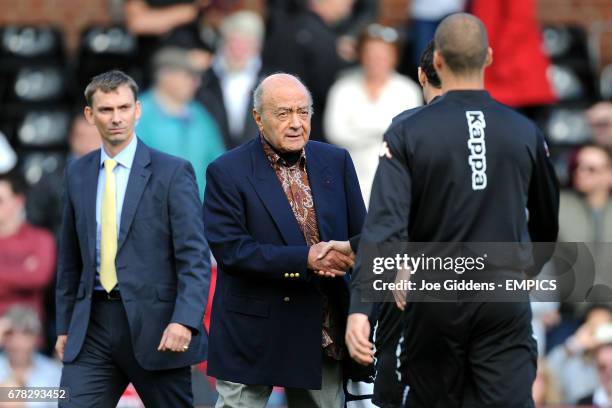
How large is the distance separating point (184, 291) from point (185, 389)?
496mm

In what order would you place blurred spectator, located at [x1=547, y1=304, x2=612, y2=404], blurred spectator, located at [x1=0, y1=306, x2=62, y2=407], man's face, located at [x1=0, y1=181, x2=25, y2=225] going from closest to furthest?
1. blurred spectator, located at [x1=0, y1=306, x2=62, y2=407]
2. blurred spectator, located at [x1=547, y1=304, x2=612, y2=404]
3. man's face, located at [x1=0, y1=181, x2=25, y2=225]

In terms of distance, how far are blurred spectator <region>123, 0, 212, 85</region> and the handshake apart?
5207 millimetres

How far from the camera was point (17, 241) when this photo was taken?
10.6m

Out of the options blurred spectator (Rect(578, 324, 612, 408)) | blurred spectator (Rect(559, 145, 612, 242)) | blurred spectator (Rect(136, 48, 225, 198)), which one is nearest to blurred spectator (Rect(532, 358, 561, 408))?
blurred spectator (Rect(578, 324, 612, 408))

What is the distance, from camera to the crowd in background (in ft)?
33.2

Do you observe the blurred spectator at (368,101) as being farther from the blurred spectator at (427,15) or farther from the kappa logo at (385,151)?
the kappa logo at (385,151)

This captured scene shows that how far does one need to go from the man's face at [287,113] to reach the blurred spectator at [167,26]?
490 centimetres

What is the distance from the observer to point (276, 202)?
6852 mm

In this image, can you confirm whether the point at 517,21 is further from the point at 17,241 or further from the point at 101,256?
the point at 101,256

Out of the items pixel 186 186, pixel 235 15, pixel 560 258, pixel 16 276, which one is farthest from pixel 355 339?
pixel 235 15

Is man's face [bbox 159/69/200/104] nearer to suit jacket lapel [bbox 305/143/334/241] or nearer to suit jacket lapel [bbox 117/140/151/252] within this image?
suit jacket lapel [bbox 117/140/151/252]

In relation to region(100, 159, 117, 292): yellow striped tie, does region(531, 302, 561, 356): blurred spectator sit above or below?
below

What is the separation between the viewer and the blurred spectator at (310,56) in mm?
11633

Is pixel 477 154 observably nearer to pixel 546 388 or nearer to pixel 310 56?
pixel 546 388
